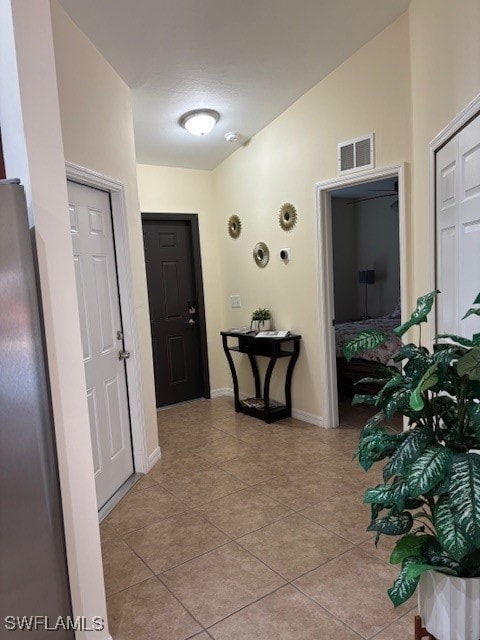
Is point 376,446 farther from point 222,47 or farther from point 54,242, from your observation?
point 222,47

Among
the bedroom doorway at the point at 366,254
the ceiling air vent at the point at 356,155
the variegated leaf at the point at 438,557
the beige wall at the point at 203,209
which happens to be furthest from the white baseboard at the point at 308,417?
the variegated leaf at the point at 438,557

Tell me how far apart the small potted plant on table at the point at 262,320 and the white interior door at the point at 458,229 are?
6.56 feet

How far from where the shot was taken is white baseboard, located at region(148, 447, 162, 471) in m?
3.41

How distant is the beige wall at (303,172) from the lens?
319cm

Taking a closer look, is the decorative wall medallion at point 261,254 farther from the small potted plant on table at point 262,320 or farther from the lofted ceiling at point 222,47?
the lofted ceiling at point 222,47

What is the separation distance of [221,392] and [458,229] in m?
3.58

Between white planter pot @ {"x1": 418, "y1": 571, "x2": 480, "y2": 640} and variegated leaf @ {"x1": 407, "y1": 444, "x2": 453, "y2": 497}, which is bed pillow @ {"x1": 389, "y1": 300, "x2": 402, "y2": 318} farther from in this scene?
variegated leaf @ {"x1": 407, "y1": 444, "x2": 453, "y2": 497}

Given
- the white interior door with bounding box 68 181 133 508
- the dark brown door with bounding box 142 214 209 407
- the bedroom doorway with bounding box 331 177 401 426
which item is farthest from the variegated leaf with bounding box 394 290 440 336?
Result: the bedroom doorway with bounding box 331 177 401 426

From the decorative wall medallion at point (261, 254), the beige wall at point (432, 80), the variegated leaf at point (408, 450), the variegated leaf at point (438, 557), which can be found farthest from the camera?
the decorative wall medallion at point (261, 254)

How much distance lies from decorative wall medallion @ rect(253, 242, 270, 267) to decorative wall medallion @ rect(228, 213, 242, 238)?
348 millimetres

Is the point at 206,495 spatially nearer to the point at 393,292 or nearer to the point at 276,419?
the point at 276,419

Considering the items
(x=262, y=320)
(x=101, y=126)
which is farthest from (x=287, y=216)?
(x=101, y=126)

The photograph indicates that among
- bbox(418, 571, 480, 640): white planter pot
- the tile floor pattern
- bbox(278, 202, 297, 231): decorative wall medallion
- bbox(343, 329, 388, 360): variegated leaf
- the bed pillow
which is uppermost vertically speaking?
bbox(278, 202, 297, 231): decorative wall medallion

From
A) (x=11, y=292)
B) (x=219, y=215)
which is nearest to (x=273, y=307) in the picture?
(x=219, y=215)
